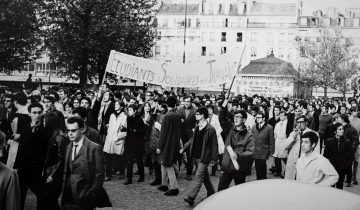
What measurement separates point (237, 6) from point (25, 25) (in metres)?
61.3

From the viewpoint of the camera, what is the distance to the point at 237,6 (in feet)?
289

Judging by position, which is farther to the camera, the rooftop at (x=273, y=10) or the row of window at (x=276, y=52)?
the rooftop at (x=273, y=10)

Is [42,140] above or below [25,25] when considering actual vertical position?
below

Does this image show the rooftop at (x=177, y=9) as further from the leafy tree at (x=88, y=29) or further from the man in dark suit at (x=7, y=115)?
the man in dark suit at (x=7, y=115)

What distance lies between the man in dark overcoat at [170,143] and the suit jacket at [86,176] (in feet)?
12.9

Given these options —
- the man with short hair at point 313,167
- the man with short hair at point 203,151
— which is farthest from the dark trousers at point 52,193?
the man with short hair at point 313,167

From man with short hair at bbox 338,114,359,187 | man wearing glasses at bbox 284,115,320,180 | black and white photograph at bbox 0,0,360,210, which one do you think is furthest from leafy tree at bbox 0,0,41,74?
man wearing glasses at bbox 284,115,320,180

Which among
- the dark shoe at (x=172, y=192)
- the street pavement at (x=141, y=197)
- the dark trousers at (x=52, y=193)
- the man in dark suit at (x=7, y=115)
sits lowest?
the street pavement at (x=141, y=197)

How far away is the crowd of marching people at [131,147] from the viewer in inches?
233

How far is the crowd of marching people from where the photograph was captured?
5.91 metres

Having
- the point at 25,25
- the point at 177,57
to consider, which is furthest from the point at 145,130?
the point at 177,57

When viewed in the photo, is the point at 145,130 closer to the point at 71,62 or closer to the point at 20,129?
the point at 20,129

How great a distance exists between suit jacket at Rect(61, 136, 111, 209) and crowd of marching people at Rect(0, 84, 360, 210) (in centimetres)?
1

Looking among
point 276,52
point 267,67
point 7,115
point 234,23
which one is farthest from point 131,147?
point 234,23
